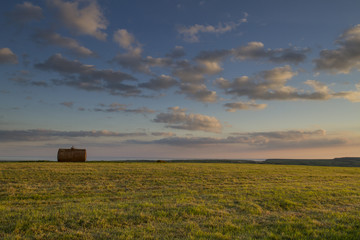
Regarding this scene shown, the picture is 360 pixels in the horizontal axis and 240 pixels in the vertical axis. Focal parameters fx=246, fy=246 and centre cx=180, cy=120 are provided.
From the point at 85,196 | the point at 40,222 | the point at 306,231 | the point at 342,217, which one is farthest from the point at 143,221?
the point at 342,217

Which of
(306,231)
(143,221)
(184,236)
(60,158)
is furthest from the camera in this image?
(60,158)

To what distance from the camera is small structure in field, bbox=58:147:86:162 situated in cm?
5747

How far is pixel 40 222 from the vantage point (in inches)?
432

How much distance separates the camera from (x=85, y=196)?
18641 mm

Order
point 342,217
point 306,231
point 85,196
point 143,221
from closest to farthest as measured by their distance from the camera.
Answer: point 306,231
point 143,221
point 342,217
point 85,196

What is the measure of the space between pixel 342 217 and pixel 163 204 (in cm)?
965

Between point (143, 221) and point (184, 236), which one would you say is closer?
point (184, 236)

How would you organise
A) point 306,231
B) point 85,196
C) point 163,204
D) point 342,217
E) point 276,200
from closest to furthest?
point 306,231 → point 342,217 → point 163,204 → point 276,200 → point 85,196

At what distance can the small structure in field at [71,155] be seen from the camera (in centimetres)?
5747

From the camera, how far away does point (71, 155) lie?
5831 cm

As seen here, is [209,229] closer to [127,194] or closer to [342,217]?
[342,217]

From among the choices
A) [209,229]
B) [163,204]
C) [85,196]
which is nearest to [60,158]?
[85,196]

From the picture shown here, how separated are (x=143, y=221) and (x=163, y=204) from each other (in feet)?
11.0

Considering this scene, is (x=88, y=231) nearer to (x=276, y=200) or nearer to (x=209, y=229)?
(x=209, y=229)
